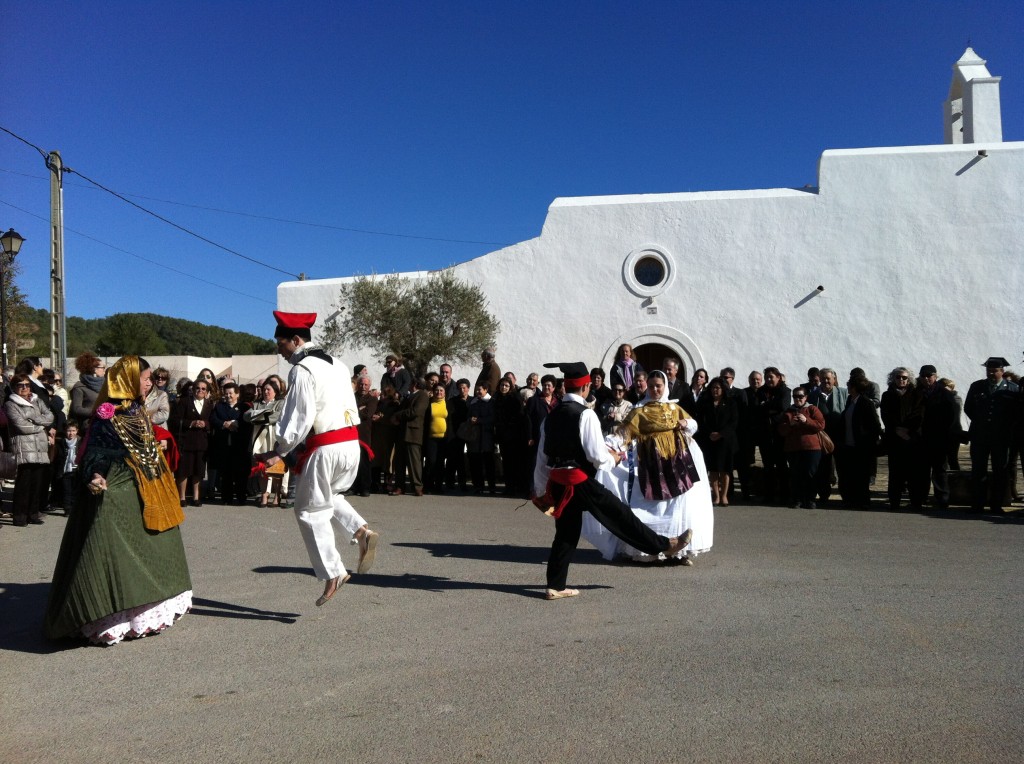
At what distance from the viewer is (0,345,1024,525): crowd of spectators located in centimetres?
1063

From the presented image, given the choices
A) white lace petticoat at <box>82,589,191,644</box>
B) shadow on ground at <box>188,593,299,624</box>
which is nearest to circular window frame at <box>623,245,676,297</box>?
shadow on ground at <box>188,593,299,624</box>

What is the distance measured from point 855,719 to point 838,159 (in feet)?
64.1

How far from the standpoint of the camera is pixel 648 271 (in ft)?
71.3

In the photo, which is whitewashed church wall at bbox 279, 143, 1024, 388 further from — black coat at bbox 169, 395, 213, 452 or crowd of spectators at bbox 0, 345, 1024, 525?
black coat at bbox 169, 395, 213, 452

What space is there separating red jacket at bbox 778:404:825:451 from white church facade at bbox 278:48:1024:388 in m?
9.58

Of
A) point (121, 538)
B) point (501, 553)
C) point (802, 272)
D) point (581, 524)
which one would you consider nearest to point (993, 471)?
point (501, 553)

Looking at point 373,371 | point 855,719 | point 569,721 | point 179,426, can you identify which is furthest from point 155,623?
point 373,371

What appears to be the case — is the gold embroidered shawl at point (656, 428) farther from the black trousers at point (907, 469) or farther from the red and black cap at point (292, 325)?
the black trousers at point (907, 469)

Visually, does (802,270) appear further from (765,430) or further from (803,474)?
(803,474)

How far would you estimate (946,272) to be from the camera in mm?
20328

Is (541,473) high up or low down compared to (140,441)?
down

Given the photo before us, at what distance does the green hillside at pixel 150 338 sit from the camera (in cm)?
6025

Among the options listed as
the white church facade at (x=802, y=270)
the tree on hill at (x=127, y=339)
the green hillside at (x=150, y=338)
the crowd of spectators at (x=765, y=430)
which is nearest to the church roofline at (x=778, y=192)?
the white church facade at (x=802, y=270)

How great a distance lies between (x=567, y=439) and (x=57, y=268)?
14.7 metres
